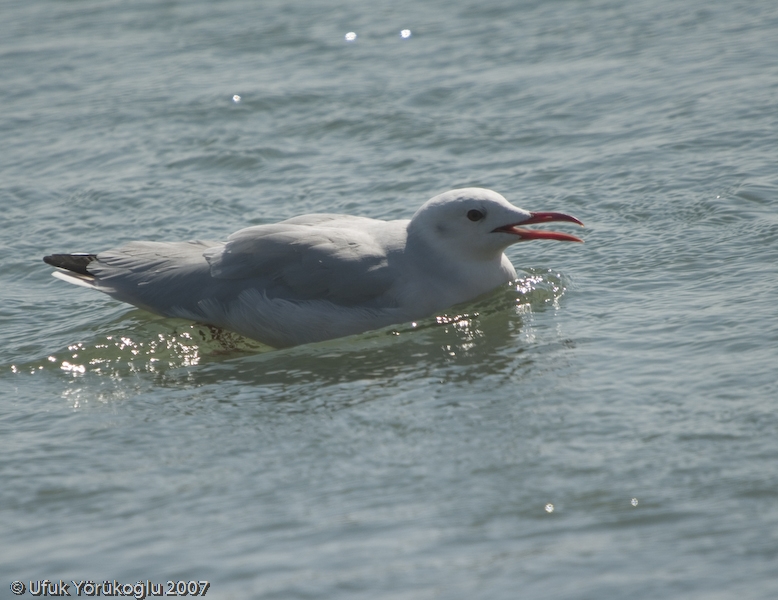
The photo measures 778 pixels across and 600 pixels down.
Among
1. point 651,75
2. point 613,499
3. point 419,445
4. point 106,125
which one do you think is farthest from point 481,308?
point 106,125

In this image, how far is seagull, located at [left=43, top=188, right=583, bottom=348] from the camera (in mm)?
6238

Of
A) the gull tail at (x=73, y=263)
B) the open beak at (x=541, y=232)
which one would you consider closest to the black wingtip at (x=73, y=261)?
the gull tail at (x=73, y=263)

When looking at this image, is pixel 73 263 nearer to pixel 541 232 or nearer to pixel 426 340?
pixel 426 340

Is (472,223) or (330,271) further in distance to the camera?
(472,223)

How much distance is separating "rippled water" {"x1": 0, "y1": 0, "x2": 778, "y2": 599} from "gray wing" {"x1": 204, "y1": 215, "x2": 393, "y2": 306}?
0.31 m

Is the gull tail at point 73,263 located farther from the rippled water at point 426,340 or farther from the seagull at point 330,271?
the rippled water at point 426,340

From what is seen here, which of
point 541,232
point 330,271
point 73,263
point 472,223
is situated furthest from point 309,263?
point 73,263

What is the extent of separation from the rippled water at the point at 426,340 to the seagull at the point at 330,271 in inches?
6.6

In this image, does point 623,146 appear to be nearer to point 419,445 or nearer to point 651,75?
point 651,75

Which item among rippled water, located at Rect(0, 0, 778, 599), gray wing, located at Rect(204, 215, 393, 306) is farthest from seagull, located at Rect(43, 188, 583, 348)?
rippled water, located at Rect(0, 0, 778, 599)

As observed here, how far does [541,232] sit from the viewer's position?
6.25 meters

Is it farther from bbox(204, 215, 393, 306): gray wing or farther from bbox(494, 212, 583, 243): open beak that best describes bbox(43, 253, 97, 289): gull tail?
bbox(494, 212, 583, 243): open beak

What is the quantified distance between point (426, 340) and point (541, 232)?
0.89 metres

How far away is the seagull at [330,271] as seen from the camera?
6.24 meters
